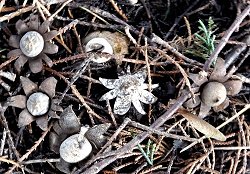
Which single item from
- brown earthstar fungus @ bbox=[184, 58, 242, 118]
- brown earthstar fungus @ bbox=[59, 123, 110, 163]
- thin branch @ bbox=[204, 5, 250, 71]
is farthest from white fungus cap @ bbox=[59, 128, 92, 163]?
thin branch @ bbox=[204, 5, 250, 71]

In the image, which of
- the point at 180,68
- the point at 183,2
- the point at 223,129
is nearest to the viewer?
the point at 180,68

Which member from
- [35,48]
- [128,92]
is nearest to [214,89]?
[128,92]

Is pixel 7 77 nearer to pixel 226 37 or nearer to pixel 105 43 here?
pixel 105 43

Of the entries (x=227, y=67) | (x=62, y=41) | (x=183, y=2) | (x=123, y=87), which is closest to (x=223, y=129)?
(x=227, y=67)

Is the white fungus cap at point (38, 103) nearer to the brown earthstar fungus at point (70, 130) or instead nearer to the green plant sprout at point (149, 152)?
the brown earthstar fungus at point (70, 130)

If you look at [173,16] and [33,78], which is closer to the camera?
[33,78]

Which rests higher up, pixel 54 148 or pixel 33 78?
pixel 33 78

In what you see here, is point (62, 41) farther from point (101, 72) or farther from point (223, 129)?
point (223, 129)
